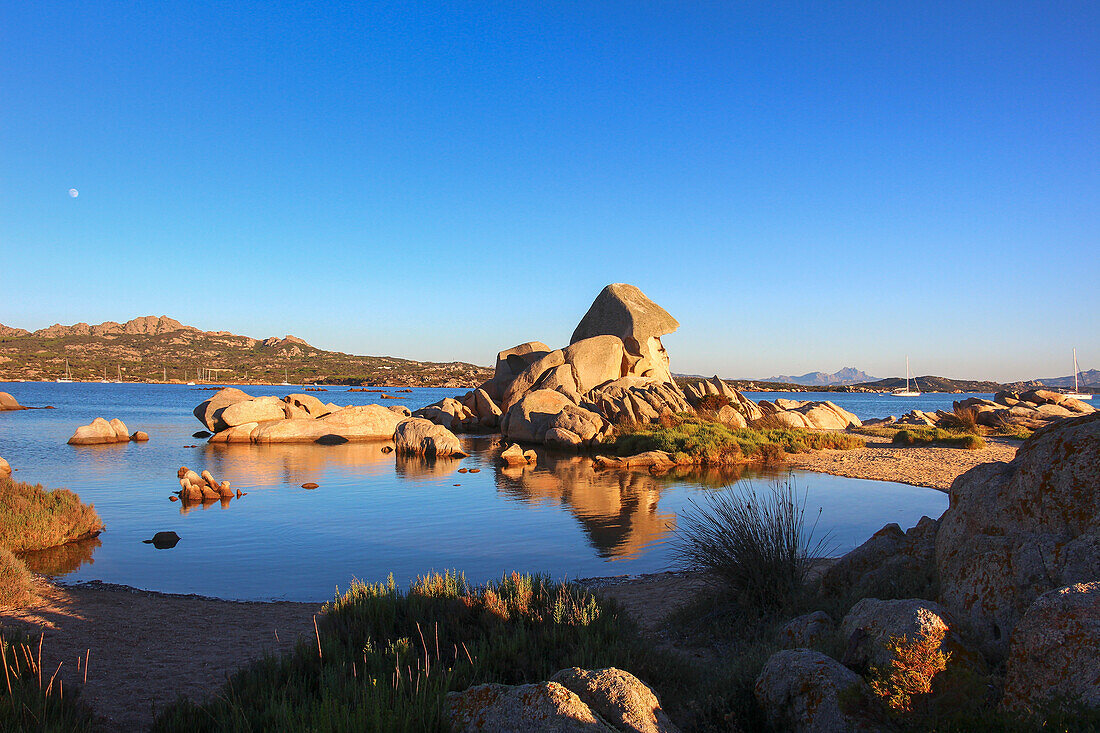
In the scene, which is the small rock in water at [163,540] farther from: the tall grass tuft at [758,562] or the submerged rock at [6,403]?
the submerged rock at [6,403]

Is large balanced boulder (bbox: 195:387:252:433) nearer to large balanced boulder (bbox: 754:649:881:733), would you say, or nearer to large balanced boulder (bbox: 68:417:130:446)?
large balanced boulder (bbox: 68:417:130:446)

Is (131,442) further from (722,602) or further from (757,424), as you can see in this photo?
(722,602)

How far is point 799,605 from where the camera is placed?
648 cm

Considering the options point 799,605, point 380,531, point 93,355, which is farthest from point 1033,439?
point 93,355

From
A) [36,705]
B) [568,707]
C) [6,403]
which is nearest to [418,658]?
[568,707]

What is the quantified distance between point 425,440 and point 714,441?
40.5 ft

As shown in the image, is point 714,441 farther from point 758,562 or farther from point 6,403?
point 6,403

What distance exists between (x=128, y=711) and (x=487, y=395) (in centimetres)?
3549

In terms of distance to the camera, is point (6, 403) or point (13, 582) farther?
point (6, 403)

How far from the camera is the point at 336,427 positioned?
3344 cm

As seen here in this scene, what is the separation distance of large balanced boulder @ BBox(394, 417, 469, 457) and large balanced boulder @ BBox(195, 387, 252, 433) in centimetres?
1081

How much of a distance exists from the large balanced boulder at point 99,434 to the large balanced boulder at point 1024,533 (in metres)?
34.5

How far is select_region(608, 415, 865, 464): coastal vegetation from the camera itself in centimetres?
2370

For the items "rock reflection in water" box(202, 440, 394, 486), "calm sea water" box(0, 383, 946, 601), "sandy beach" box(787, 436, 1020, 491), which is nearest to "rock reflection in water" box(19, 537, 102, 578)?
"calm sea water" box(0, 383, 946, 601)
